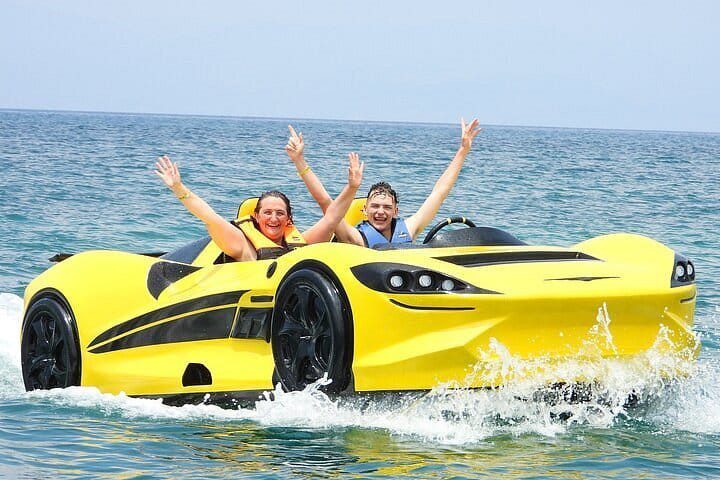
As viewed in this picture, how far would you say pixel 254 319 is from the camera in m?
6.47

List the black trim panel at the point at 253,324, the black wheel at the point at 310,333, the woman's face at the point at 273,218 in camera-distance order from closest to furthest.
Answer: the black wheel at the point at 310,333, the black trim panel at the point at 253,324, the woman's face at the point at 273,218

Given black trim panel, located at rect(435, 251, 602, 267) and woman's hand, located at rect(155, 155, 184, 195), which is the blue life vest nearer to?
woman's hand, located at rect(155, 155, 184, 195)

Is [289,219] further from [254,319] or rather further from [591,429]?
[591,429]

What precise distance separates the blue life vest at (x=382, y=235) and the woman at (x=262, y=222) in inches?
14.4

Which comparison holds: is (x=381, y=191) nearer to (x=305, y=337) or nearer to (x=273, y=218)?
(x=273, y=218)

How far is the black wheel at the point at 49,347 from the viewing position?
733 cm

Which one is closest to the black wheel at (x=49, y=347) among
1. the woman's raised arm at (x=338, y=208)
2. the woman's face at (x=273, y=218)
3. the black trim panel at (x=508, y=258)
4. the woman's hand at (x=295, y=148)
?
the woman's face at (x=273, y=218)

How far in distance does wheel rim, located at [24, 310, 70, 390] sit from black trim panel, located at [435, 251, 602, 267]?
2.66 meters

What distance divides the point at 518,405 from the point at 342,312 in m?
1.00

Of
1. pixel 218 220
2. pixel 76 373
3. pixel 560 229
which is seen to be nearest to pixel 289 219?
pixel 218 220

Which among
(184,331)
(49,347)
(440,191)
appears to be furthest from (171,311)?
(440,191)

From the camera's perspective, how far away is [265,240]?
721cm

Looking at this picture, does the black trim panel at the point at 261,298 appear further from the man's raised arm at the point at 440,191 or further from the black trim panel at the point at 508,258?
the man's raised arm at the point at 440,191

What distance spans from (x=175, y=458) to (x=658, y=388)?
2.54 metres
